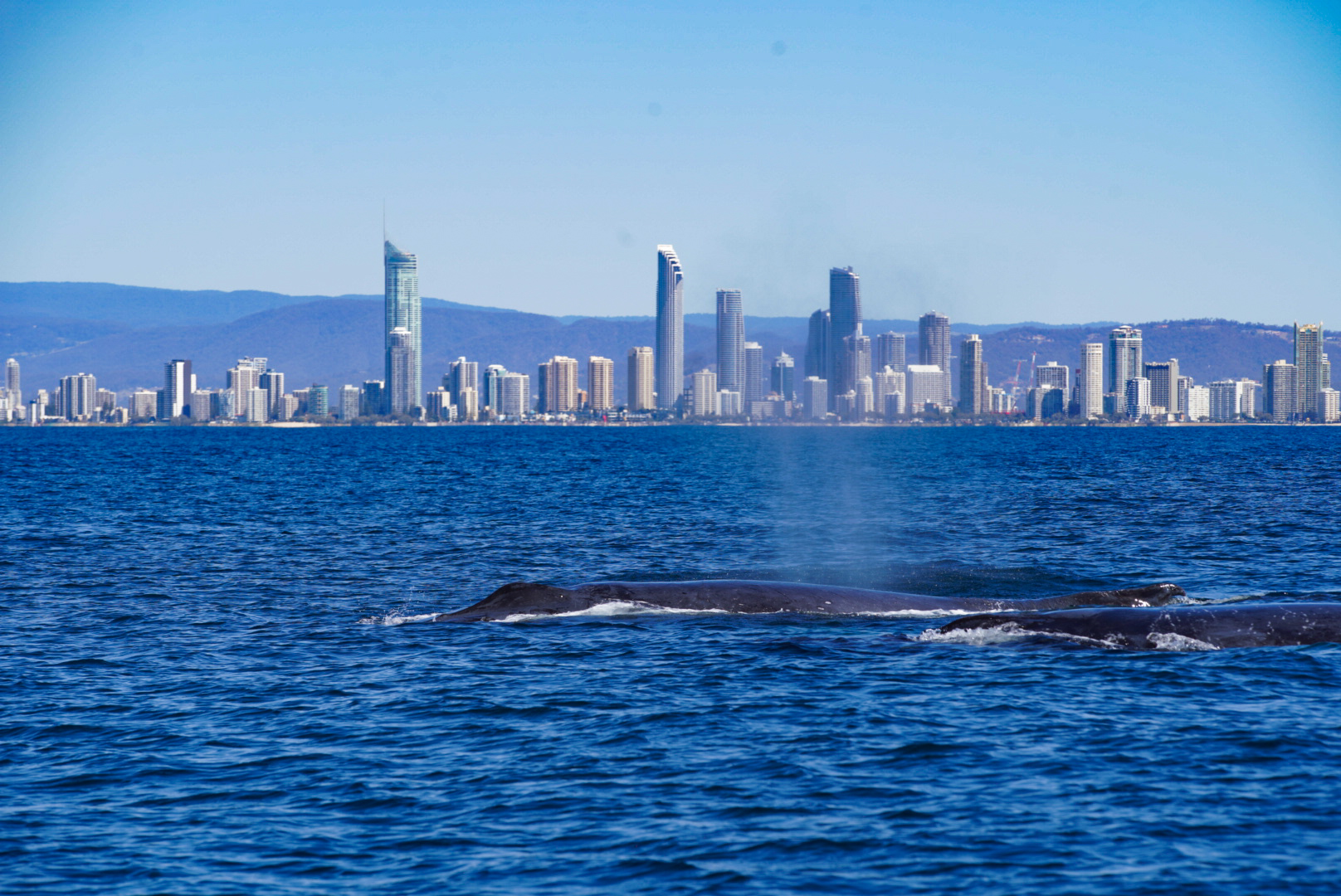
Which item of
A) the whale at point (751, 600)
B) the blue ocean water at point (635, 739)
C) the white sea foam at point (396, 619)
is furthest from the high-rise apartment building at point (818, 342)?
the white sea foam at point (396, 619)

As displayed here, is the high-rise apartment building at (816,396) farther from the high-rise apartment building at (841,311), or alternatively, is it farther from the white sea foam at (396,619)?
the white sea foam at (396,619)

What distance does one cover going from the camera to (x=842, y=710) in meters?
20.9

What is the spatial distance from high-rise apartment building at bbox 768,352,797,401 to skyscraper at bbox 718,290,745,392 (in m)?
3.39

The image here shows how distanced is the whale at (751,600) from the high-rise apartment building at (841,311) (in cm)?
6105

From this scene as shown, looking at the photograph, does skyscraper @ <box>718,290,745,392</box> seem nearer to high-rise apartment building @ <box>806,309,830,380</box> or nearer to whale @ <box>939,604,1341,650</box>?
high-rise apartment building @ <box>806,309,830,380</box>

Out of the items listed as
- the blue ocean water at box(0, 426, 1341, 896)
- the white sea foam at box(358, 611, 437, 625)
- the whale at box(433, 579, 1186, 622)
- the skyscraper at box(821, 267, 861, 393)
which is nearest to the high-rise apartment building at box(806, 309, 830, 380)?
the skyscraper at box(821, 267, 861, 393)

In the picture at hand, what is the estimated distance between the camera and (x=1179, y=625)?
87.2 feet

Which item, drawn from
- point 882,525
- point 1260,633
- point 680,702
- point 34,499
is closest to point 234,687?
point 680,702

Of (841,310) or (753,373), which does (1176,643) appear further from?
(753,373)

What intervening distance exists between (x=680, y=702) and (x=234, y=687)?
830cm

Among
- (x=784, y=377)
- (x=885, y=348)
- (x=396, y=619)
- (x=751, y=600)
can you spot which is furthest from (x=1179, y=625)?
(x=885, y=348)

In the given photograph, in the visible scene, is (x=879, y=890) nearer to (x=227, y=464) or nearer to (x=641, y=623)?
(x=641, y=623)

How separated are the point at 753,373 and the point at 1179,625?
103 meters

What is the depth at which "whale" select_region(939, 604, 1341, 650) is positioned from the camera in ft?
85.6
